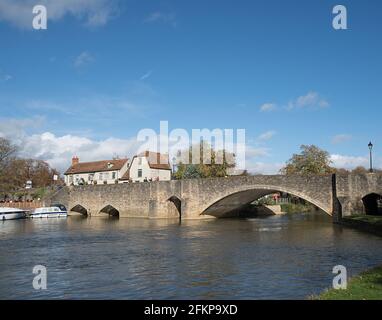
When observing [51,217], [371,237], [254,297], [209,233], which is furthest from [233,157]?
[254,297]

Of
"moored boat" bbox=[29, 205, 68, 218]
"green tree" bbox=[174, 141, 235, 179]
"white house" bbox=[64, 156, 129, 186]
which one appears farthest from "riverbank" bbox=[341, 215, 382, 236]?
"white house" bbox=[64, 156, 129, 186]

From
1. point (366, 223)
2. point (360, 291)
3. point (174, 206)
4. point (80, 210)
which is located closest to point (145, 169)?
point (80, 210)

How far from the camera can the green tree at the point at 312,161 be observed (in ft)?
227

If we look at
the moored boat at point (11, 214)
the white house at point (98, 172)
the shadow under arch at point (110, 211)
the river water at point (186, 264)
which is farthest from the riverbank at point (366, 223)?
the white house at point (98, 172)

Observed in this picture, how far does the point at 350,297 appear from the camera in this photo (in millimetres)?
11375

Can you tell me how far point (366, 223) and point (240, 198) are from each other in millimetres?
21815

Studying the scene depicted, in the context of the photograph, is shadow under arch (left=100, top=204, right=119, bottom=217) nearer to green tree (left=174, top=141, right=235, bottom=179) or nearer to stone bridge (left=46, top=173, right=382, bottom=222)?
stone bridge (left=46, top=173, right=382, bottom=222)

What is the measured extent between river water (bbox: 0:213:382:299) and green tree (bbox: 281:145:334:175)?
37.1 m

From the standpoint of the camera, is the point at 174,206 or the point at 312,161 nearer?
the point at 174,206

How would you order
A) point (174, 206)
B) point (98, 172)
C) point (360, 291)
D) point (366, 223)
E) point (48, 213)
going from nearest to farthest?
point (360, 291)
point (366, 223)
point (174, 206)
point (48, 213)
point (98, 172)

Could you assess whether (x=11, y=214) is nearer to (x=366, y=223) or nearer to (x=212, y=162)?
(x=212, y=162)

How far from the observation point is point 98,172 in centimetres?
8212
